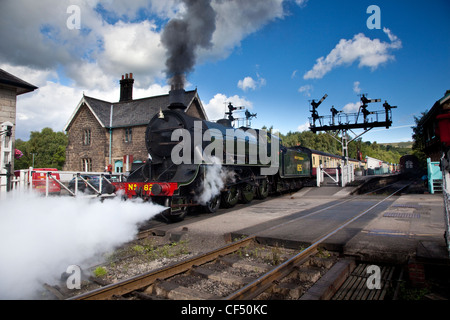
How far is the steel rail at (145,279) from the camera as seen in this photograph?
9.91 ft

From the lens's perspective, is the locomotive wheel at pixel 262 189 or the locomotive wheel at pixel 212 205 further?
the locomotive wheel at pixel 262 189

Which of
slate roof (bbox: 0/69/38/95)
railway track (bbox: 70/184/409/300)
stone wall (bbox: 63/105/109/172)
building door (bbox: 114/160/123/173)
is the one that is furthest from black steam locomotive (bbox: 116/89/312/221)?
stone wall (bbox: 63/105/109/172)

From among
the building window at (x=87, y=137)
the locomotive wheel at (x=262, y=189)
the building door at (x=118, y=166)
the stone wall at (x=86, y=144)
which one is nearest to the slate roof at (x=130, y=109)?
the stone wall at (x=86, y=144)

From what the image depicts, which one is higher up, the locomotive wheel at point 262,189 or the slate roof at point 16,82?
the slate roof at point 16,82

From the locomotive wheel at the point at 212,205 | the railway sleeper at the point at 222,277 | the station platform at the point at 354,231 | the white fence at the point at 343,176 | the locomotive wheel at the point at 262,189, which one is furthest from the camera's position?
the white fence at the point at 343,176

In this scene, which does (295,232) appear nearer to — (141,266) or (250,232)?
(250,232)

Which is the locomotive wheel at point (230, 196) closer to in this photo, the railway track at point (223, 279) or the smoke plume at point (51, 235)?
the smoke plume at point (51, 235)

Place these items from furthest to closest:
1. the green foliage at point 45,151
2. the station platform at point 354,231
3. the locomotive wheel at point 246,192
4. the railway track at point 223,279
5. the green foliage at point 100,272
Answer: the green foliage at point 45,151
the locomotive wheel at point 246,192
the station platform at point 354,231
the green foliage at point 100,272
the railway track at point 223,279

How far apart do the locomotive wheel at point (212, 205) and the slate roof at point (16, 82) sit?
29.0ft

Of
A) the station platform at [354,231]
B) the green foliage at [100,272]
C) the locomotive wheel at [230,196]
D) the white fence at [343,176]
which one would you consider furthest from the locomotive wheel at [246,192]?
the green foliage at [100,272]

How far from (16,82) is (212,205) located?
30.1 feet

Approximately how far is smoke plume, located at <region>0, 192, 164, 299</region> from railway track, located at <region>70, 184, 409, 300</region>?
4.31ft

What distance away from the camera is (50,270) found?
4.07 meters

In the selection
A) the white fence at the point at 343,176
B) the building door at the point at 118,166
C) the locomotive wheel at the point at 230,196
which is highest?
the building door at the point at 118,166
